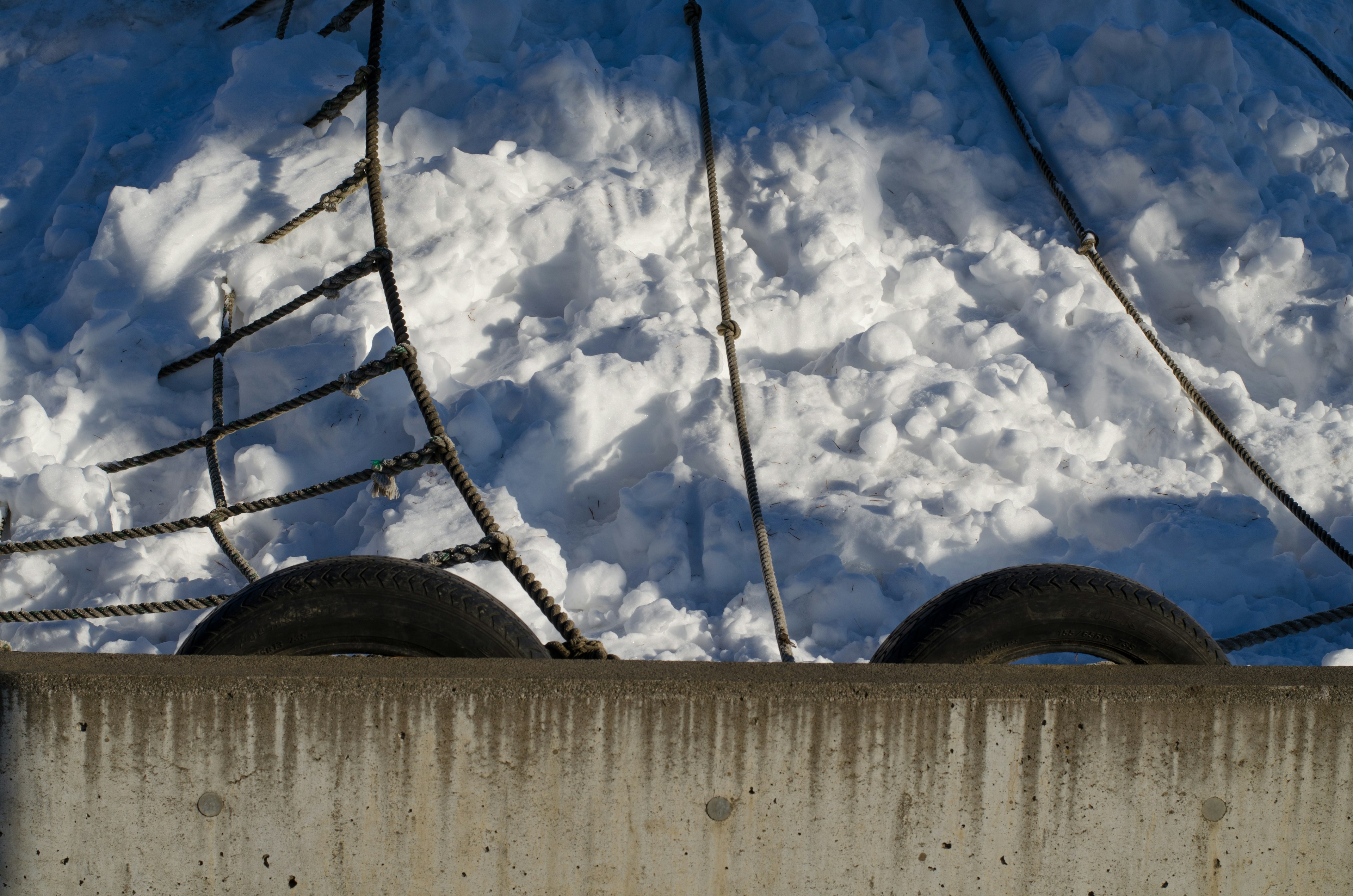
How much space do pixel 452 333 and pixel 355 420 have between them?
0.60 meters

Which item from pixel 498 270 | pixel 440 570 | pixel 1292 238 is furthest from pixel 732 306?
pixel 1292 238

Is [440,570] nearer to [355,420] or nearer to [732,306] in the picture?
[355,420]

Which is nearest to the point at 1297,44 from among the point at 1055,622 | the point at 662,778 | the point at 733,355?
the point at 733,355

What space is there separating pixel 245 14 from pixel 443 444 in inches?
166

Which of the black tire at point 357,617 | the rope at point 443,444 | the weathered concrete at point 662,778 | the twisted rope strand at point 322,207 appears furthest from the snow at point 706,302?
the weathered concrete at point 662,778

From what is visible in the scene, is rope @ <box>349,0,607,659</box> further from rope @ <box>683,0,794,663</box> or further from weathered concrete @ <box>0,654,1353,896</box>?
rope @ <box>683,0,794,663</box>

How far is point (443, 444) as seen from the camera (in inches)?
119

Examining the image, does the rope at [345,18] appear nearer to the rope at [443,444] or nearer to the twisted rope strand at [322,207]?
the rope at [443,444]

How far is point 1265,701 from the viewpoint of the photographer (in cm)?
184

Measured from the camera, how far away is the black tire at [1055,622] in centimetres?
220

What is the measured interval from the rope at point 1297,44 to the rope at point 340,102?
4978 mm

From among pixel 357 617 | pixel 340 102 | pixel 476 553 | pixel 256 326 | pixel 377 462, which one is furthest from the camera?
pixel 340 102

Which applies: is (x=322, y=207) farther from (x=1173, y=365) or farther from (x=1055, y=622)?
(x=1173, y=365)

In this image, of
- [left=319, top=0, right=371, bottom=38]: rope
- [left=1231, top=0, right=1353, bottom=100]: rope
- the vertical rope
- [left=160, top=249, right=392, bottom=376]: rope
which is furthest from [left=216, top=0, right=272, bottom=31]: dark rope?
[left=1231, top=0, right=1353, bottom=100]: rope
